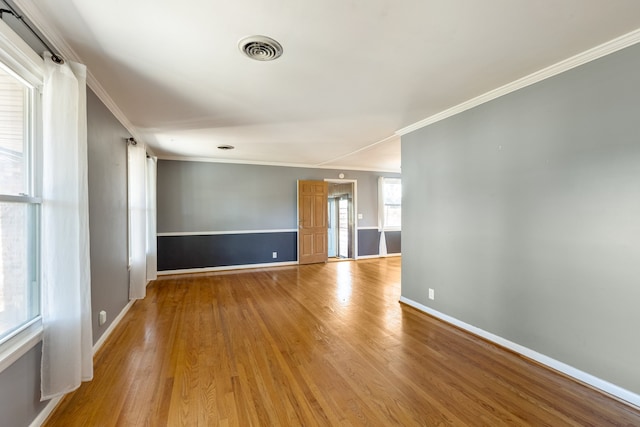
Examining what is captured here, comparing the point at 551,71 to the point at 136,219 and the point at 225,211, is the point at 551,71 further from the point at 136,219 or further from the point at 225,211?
the point at 225,211

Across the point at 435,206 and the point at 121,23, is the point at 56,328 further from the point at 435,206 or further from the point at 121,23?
the point at 435,206

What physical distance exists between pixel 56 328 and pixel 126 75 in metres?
1.98

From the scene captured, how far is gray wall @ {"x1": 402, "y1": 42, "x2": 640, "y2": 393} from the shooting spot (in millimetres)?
1938

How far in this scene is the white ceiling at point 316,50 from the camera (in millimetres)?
1605

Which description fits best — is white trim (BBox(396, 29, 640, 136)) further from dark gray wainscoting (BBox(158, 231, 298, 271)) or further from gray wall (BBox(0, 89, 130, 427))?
dark gray wainscoting (BBox(158, 231, 298, 271))

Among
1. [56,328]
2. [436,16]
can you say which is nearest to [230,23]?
[436,16]

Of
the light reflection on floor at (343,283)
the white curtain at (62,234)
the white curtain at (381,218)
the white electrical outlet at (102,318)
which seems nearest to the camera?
the white curtain at (62,234)

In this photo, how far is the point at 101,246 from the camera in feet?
8.91

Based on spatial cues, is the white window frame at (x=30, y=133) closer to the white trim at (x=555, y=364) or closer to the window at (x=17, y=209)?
the window at (x=17, y=209)

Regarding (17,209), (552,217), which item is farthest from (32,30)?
(552,217)

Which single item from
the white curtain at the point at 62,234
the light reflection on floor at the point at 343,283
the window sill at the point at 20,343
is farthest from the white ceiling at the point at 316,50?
the light reflection on floor at the point at 343,283

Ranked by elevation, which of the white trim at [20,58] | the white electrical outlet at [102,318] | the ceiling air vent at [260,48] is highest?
the ceiling air vent at [260,48]

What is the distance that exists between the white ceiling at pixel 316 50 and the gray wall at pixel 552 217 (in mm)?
314

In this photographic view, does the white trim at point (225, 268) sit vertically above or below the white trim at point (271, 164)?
below
